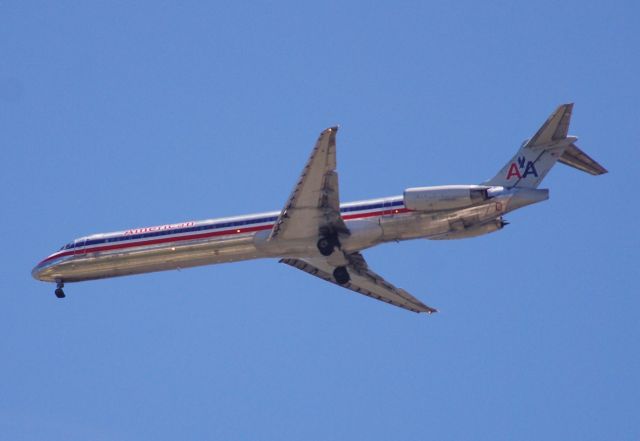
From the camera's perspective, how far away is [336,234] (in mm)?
40469

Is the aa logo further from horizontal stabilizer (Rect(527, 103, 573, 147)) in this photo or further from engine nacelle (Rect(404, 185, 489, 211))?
engine nacelle (Rect(404, 185, 489, 211))

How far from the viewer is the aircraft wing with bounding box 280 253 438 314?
146ft

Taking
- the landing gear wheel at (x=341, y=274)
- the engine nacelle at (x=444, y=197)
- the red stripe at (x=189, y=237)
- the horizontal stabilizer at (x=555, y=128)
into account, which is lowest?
the landing gear wheel at (x=341, y=274)

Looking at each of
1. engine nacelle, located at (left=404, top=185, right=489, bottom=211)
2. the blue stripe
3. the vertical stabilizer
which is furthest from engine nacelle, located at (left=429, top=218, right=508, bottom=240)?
the blue stripe

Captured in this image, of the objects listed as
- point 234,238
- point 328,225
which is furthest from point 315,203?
point 234,238

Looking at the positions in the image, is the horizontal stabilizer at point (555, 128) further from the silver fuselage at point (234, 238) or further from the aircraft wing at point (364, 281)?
the aircraft wing at point (364, 281)

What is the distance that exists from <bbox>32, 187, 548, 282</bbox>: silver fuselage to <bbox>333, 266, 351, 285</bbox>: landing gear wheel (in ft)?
5.99

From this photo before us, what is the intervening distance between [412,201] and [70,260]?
41.9ft

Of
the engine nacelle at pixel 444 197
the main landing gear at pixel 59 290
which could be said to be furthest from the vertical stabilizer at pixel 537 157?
the main landing gear at pixel 59 290

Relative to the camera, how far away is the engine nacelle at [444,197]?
3831cm

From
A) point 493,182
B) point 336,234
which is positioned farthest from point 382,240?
point 493,182

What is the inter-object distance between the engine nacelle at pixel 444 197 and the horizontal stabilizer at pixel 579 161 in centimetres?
302

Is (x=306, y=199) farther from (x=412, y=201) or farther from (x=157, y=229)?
(x=157, y=229)

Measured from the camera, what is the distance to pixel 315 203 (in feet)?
130
